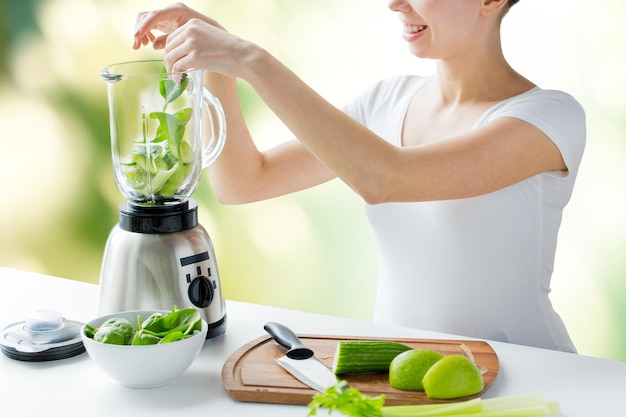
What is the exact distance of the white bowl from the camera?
1195 millimetres

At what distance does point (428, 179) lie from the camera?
1.49 m

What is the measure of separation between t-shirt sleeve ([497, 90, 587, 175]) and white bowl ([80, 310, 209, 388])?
718 mm

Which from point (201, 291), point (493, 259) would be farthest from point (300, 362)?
point (493, 259)

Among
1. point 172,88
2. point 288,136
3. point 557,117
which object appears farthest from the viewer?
point 288,136

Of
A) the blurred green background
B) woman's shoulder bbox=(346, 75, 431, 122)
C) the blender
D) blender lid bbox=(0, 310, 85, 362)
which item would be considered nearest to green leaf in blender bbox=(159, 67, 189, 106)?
the blender

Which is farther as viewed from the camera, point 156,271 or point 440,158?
point 440,158

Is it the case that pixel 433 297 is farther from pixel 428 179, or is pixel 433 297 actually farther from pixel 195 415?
pixel 195 415

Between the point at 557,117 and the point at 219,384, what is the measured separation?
78 centimetres

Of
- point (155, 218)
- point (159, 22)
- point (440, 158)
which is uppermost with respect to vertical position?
point (159, 22)

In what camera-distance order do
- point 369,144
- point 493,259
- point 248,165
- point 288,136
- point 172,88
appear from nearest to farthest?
1. point 172,88
2. point 369,144
3. point 493,259
4. point 248,165
5. point 288,136

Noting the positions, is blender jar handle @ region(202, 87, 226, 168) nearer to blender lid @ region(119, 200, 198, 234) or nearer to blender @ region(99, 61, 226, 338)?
blender @ region(99, 61, 226, 338)

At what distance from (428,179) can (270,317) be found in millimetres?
368

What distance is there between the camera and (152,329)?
1262 mm

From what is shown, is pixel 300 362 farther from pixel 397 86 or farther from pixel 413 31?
pixel 397 86
